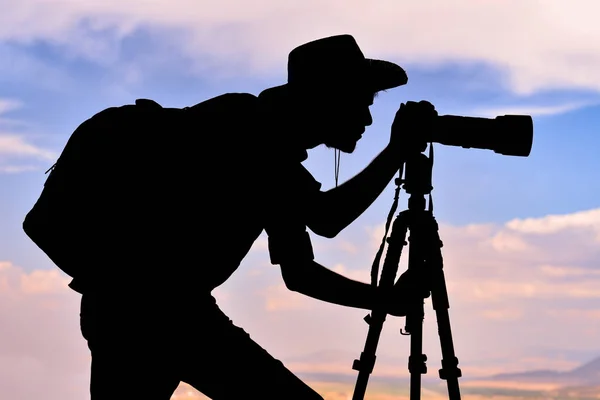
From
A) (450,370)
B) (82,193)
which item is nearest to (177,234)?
(82,193)

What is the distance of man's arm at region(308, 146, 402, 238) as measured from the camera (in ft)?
14.6

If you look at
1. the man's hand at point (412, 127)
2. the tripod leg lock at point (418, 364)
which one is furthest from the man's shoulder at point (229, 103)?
the tripod leg lock at point (418, 364)

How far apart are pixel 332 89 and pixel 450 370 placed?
80.4 inches

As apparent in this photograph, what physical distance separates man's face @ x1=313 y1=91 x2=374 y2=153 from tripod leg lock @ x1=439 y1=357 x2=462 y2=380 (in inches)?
62.1

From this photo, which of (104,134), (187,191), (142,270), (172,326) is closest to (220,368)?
(172,326)

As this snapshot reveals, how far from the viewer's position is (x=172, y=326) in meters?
4.19

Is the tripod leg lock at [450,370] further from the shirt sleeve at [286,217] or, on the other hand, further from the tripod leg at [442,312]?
the shirt sleeve at [286,217]

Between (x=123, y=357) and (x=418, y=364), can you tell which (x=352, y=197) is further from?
(x=123, y=357)

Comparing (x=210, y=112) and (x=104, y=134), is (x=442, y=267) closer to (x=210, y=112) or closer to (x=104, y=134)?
(x=210, y=112)

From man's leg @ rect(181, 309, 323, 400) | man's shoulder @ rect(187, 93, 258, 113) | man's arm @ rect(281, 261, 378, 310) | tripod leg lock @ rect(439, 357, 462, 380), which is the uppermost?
man's shoulder @ rect(187, 93, 258, 113)

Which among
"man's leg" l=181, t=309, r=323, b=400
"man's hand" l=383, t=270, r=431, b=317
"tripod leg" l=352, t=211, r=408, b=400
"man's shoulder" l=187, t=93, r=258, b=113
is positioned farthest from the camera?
"tripod leg" l=352, t=211, r=408, b=400

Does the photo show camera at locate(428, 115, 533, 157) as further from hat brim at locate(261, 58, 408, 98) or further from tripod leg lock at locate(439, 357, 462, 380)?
tripod leg lock at locate(439, 357, 462, 380)

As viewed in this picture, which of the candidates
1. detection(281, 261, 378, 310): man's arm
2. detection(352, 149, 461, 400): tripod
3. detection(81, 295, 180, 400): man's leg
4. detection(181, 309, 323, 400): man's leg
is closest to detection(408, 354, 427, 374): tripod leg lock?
detection(352, 149, 461, 400): tripod

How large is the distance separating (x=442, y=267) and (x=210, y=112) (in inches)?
75.1
